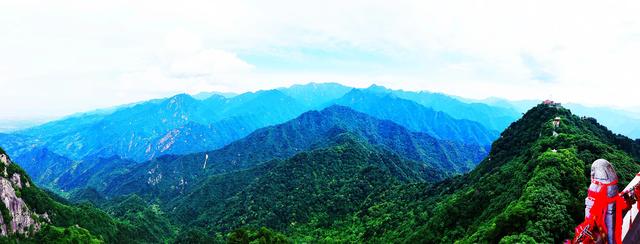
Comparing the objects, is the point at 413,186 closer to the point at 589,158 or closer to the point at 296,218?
the point at 296,218

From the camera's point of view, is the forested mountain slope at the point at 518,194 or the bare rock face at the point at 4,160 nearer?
the forested mountain slope at the point at 518,194

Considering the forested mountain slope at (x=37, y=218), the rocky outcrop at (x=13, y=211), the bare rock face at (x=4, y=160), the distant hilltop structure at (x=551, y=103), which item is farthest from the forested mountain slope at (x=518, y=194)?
the bare rock face at (x=4, y=160)

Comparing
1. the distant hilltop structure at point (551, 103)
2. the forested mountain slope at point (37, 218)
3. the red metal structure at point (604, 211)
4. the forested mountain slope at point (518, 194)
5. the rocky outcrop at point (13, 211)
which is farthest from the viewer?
the distant hilltop structure at point (551, 103)

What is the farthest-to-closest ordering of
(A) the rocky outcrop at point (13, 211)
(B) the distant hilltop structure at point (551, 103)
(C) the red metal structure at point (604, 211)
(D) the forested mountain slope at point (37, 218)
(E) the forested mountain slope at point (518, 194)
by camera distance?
(B) the distant hilltop structure at point (551, 103) < (D) the forested mountain slope at point (37, 218) < (A) the rocky outcrop at point (13, 211) < (E) the forested mountain slope at point (518, 194) < (C) the red metal structure at point (604, 211)

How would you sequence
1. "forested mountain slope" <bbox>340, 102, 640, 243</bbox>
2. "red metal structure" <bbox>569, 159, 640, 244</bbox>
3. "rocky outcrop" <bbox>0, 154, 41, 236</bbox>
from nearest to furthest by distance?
"red metal structure" <bbox>569, 159, 640, 244</bbox> → "forested mountain slope" <bbox>340, 102, 640, 243</bbox> → "rocky outcrop" <bbox>0, 154, 41, 236</bbox>

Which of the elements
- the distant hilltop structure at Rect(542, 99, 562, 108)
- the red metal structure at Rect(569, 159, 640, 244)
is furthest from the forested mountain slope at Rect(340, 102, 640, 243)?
the red metal structure at Rect(569, 159, 640, 244)

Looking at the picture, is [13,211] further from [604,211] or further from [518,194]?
[604,211]

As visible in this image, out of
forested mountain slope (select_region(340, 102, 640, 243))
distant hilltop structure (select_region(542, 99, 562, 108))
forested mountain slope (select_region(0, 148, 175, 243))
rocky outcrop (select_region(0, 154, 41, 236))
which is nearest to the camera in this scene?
forested mountain slope (select_region(340, 102, 640, 243))

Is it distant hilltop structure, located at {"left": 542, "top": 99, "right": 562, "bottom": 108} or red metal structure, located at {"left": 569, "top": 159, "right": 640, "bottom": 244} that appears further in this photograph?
distant hilltop structure, located at {"left": 542, "top": 99, "right": 562, "bottom": 108}

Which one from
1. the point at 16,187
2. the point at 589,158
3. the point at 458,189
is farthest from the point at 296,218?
the point at 589,158

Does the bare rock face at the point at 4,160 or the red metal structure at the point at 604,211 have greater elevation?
the red metal structure at the point at 604,211

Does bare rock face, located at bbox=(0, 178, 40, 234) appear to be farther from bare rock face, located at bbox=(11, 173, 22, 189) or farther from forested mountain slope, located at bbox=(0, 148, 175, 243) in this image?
bare rock face, located at bbox=(11, 173, 22, 189)

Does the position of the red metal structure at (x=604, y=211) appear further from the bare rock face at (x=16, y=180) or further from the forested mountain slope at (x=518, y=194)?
the bare rock face at (x=16, y=180)
